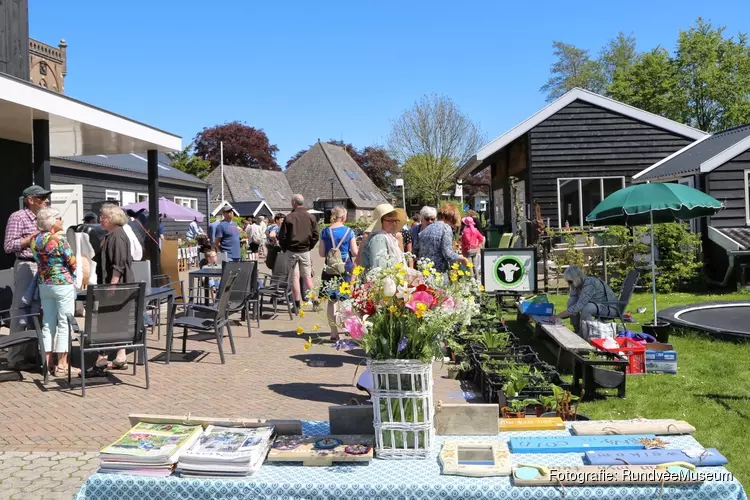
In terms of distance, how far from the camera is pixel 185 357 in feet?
27.0

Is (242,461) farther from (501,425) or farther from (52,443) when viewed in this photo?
(52,443)

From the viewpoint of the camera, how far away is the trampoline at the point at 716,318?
28.5 ft

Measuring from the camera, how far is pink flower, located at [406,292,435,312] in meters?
3.02

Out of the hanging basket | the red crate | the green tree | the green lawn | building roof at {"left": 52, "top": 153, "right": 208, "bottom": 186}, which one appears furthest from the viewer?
the green tree

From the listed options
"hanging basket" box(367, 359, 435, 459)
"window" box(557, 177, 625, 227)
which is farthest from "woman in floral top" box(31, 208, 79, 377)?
"window" box(557, 177, 625, 227)

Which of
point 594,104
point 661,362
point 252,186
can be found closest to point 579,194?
point 594,104

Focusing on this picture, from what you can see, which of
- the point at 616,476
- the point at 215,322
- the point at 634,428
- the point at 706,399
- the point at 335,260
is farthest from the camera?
the point at 335,260

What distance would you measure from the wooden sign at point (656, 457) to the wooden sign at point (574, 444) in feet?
0.32

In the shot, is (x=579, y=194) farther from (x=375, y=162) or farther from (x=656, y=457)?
(x=375, y=162)

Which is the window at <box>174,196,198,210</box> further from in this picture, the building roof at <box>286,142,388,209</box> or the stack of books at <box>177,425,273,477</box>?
the stack of books at <box>177,425,273,477</box>

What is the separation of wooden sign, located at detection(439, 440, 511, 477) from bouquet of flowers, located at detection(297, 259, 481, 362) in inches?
16.1

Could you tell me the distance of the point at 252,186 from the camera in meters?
53.4

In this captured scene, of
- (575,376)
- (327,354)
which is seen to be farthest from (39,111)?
(575,376)

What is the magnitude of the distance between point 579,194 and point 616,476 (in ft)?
61.4
